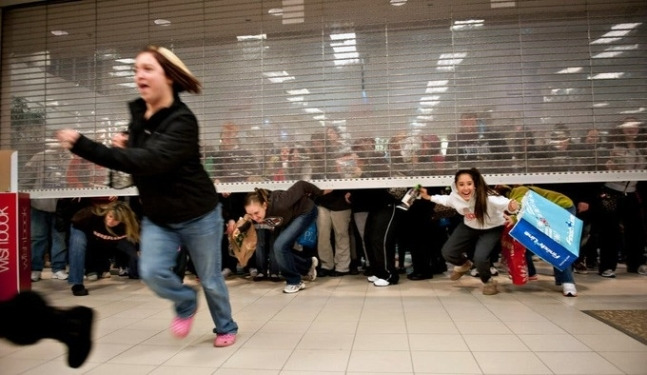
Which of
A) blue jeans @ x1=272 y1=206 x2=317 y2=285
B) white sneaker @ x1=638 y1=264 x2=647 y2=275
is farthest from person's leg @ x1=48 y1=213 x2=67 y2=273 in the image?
white sneaker @ x1=638 y1=264 x2=647 y2=275

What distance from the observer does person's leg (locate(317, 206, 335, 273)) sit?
4520 mm

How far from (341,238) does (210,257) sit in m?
2.43

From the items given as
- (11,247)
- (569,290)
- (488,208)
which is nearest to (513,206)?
(488,208)

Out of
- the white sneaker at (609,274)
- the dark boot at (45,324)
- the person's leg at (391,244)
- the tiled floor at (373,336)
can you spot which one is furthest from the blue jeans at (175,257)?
the white sneaker at (609,274)

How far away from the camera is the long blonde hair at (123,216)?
4.03 metres

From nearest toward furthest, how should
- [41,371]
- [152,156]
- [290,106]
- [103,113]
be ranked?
[152,156] < [41,371] < [290,106] < [103,113]

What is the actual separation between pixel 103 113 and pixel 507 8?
402cm

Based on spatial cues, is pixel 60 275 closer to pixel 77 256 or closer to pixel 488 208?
pixel 77 256

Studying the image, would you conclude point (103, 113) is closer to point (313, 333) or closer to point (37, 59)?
point (37, 59)

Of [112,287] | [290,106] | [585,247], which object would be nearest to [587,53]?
[585,247]

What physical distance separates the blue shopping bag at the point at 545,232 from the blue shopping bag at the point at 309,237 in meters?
1.75

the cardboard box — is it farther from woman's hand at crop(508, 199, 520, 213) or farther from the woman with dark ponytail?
woman's hand at crop(508, 199, 520, 213)

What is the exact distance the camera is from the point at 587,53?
12.7ft

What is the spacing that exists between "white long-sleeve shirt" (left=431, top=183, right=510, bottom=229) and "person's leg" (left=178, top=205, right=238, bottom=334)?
2132 millimetres
